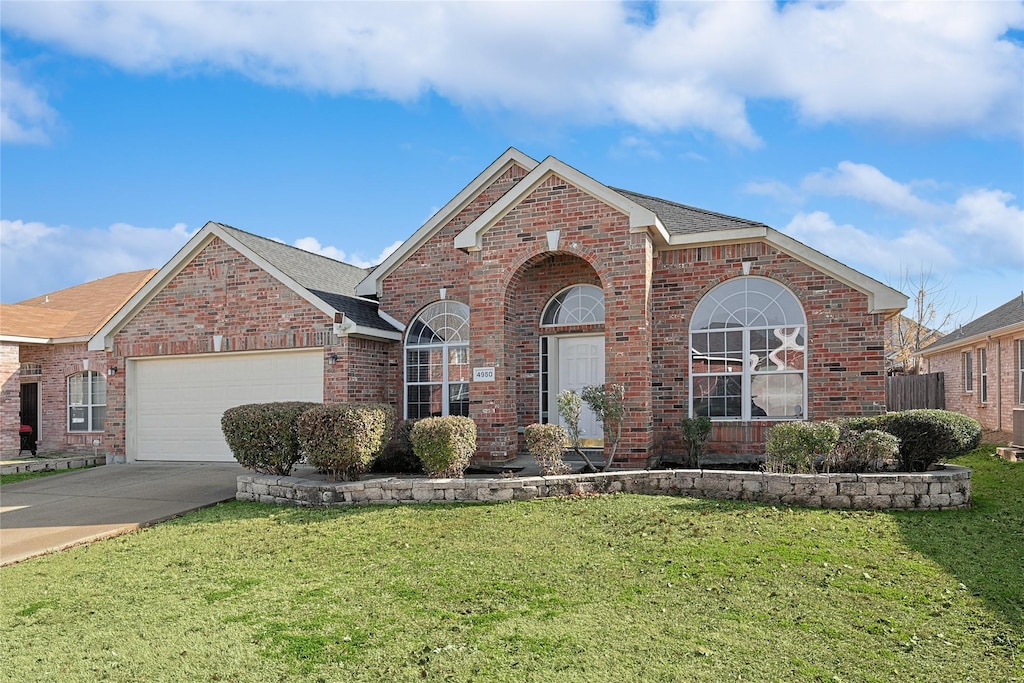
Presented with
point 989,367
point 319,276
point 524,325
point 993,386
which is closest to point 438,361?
point 524,325

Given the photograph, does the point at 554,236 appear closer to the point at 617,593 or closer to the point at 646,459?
the point at 646,459

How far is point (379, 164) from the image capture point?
14.0m

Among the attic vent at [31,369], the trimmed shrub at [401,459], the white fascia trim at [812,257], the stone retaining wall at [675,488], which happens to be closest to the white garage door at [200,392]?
the trimmed shrub at [401,459]

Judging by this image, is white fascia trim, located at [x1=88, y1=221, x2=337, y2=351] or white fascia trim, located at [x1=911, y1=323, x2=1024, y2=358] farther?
white fascia trim, located at [x1=911, y1=323, x2=1024, y2=358]

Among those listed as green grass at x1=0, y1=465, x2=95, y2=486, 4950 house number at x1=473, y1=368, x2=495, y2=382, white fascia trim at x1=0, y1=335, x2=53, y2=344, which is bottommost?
green grass at x1=0, y1=465, x2=95, y2=486

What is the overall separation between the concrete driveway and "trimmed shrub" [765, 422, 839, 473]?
8.27m

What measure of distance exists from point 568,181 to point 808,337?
15.8 ft

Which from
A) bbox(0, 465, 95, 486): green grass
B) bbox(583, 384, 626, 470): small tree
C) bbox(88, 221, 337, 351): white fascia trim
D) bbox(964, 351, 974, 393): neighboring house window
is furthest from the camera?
bbox(964, 351, 974, 393): neighboring house window

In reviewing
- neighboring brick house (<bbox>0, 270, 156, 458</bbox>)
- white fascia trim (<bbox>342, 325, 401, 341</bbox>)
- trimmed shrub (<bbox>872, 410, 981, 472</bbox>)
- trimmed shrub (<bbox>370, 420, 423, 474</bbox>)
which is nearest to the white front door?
trimmed shrub (<bbox>370, 420, 423, 474</bbox>)

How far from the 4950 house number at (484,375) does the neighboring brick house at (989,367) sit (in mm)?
13201

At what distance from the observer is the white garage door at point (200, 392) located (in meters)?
13.3

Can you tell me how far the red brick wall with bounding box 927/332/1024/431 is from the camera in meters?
16.6

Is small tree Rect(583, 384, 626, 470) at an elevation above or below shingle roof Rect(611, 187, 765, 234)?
below

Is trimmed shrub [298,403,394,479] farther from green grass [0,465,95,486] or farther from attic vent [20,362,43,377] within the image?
attic vent [20,362,43,377]
